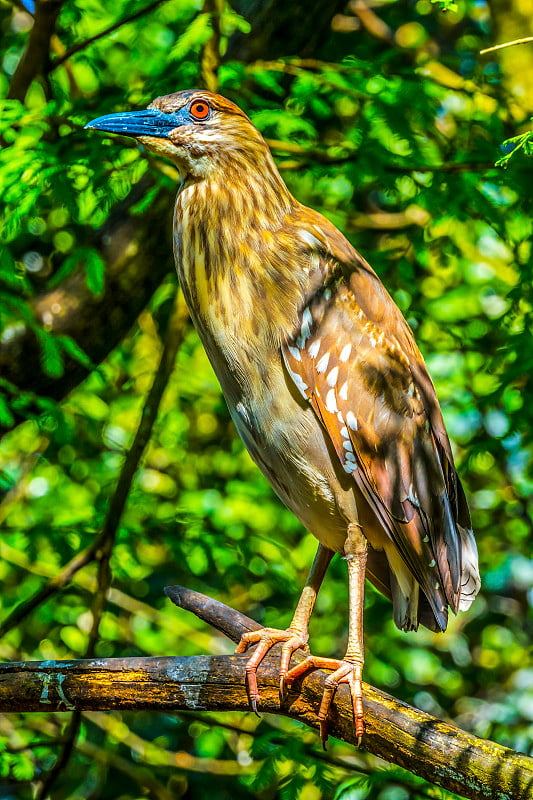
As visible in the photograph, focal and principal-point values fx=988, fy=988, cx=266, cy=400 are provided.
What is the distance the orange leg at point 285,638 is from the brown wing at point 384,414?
349mm

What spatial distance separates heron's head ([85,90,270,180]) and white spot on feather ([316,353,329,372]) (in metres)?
0.71

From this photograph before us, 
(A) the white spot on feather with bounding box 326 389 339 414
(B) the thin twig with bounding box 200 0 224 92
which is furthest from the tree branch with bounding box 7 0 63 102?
(A) the white spot on feather with bounding box 326 389 339 414

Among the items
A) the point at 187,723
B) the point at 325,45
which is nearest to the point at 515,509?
the point at 187,723

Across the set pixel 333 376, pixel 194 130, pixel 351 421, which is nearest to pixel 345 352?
pixel 333 376

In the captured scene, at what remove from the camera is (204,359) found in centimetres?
559

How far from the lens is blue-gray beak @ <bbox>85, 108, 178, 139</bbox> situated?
10.2 feet

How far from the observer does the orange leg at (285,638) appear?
2832mm

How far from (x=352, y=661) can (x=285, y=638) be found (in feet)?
0.86

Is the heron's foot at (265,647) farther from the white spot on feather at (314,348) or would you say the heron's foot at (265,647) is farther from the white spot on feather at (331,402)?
the white spot on feather at (314,348)

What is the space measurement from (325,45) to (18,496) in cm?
280

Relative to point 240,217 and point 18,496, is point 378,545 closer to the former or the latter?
point 240,217

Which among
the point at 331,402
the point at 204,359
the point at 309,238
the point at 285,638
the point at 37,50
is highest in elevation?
the point at 37,50

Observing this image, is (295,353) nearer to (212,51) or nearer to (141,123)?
(141,123)

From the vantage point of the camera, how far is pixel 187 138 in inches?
125
